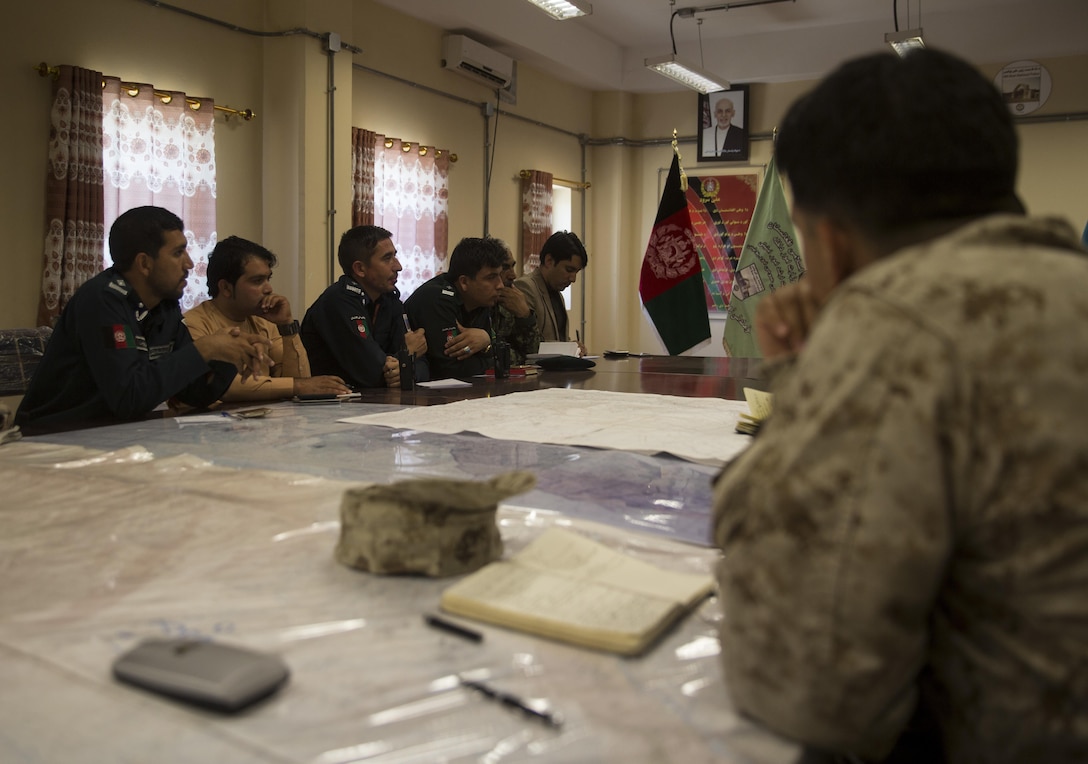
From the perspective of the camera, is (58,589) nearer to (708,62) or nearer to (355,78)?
(355,78)

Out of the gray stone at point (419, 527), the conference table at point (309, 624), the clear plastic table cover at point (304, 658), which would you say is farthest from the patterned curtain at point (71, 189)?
the gray stone at point (419, 527)

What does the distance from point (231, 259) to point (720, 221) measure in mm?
5751

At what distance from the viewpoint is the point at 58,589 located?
106 cm

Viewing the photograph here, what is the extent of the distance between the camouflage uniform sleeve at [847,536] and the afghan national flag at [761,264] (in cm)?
633

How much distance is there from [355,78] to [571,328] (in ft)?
11.1

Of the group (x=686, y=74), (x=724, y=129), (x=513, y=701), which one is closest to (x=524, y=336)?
(x=686, y=74)

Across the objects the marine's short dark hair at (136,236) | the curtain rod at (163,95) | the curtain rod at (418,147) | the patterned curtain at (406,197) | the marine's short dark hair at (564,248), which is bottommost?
the marine's short dark hair at (136,236)

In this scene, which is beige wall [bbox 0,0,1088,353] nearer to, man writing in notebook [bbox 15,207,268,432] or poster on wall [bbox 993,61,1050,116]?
poster on wall [bbox 993,61,1050,116]

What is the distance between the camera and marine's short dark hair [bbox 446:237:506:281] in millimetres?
4012

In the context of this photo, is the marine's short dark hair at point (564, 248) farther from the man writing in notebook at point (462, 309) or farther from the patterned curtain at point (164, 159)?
the patterned curtain at point (164, 159)

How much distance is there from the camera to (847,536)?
2.21 feet

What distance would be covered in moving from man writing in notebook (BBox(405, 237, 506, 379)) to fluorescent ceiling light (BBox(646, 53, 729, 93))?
3.06 metres

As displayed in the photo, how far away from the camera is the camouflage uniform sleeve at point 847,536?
0.67m

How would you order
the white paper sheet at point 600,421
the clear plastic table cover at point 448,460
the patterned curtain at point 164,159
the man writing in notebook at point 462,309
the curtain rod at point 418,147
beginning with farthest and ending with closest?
the curtain rod at point 418,147 → the patterned curtain at point 164,159 → the man writing in notebook at point 462,309 → the white paper sheet at point 600,421 → the clear plastic table cover at point 448,460
